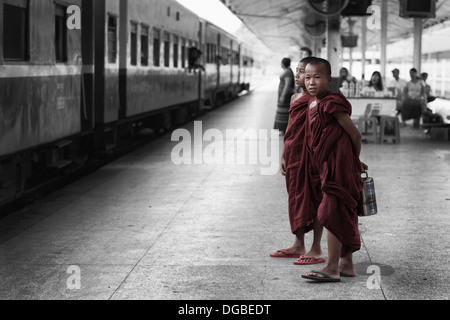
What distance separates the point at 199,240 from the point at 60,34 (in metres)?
4.28

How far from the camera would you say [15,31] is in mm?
8602

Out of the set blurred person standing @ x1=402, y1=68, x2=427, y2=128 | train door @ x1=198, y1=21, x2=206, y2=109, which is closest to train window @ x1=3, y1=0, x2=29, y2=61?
blurred person standing @ x1=402, y1=68, x2=427, y2=128

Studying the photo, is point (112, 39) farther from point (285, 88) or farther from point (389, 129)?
point (389, 129)

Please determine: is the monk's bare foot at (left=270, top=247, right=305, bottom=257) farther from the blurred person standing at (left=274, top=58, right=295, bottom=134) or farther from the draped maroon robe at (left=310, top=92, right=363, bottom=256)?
the blurred person standing at (left=274, top=58, right=295, bottom=134)

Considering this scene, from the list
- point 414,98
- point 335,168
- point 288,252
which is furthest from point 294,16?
point 335,168

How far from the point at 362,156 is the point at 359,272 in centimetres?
819

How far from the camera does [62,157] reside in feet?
37.9

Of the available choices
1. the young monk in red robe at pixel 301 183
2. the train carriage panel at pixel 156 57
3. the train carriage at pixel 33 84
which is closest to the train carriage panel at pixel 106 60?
the train carriage panel at pixel 156 57

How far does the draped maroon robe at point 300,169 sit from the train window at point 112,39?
707 cm

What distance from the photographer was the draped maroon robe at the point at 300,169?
644cm

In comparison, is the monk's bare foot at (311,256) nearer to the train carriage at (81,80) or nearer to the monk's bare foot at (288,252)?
the monk's bare foot at (288,252)
